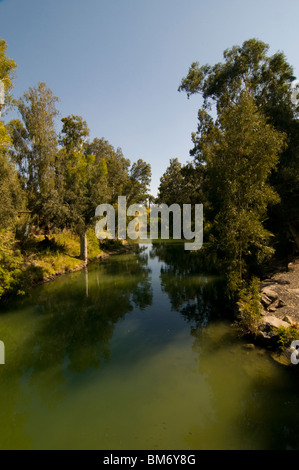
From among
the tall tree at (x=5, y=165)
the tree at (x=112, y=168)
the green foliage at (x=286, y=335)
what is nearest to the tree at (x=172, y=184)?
the tree at (x=112, y=168)

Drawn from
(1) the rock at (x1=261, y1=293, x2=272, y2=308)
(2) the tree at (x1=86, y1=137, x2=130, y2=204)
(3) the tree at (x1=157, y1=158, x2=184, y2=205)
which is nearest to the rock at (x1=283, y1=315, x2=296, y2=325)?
(1) the rock at (x1=261, y1=293, x2=272, y2=308)

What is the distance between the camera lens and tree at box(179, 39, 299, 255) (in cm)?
1653

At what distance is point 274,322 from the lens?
923 cm

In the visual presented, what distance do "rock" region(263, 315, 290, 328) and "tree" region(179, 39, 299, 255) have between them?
9.52 metres

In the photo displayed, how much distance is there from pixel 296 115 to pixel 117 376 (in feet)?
66.4

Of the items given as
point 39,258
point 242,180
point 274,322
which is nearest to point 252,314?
point 274,322

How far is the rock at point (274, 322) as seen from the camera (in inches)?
352

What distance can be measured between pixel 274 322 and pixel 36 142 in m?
24.3

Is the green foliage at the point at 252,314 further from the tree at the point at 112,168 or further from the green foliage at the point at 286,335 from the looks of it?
the tree at the point at 112,168

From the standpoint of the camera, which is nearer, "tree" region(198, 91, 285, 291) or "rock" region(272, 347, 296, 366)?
"rock" region(272, 347, 296, 366)

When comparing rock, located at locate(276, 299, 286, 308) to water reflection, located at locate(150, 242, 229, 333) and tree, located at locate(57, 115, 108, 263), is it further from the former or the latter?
tree, located at locate(57, 115, 108, 263)

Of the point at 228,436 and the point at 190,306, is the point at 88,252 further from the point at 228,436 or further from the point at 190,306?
the point at 228,436

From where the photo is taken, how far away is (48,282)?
1936 cm

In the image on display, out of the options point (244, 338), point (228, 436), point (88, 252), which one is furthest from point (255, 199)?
point (88, 252)
